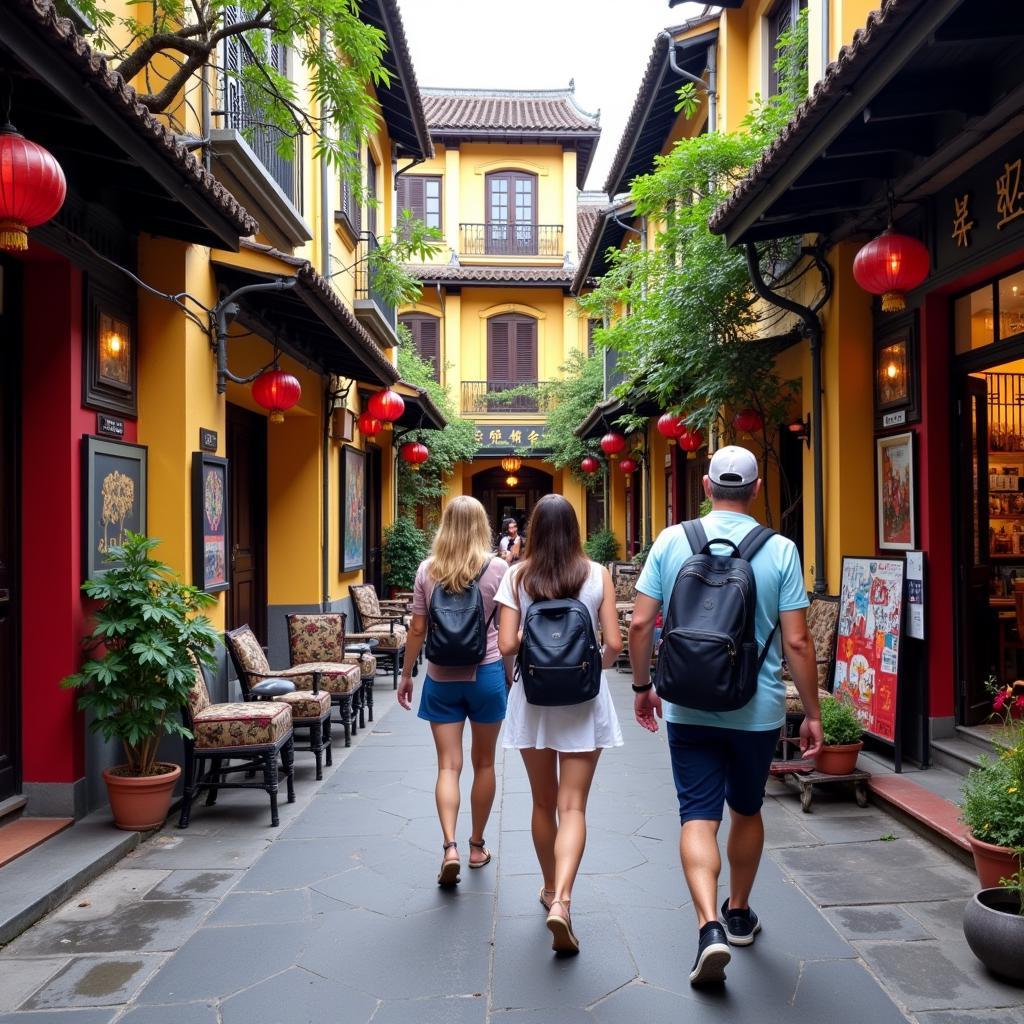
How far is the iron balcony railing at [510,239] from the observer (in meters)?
26.2

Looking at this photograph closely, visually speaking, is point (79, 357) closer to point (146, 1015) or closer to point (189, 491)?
point (189, 491)

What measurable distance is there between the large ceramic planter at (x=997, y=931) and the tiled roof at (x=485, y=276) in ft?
75.2

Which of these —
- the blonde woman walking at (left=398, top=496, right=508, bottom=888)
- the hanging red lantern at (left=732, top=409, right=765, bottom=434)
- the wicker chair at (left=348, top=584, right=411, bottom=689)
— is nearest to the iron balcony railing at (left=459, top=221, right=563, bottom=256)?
the wicker chair at (left=348, top=584, right=411, bottom=689)

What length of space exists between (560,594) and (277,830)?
2882 mm

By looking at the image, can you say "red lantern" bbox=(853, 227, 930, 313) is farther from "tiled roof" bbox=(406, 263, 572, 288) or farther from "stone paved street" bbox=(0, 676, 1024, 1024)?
"tiled roof" bbox=(406, 263, 572, 288)

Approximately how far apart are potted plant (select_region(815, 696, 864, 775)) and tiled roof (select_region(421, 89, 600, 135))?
22646mm

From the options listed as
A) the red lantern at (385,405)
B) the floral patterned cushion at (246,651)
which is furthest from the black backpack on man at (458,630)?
the red lantern at (385,405)

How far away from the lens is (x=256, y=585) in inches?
445

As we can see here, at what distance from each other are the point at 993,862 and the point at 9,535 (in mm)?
5366

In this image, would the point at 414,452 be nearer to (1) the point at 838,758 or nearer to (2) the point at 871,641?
(2) the point at 871,641

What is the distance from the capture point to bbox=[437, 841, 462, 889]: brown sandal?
463cm

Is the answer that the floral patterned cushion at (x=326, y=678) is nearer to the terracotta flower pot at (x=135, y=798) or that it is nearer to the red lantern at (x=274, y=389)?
the terracotta flower pot at (x=135, y=798)

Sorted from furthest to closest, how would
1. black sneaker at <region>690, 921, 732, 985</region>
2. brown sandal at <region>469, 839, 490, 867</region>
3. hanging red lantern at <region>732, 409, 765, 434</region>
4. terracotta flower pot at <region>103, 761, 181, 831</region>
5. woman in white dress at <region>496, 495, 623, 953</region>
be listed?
hanging red lantern at <region>732, 409, 765, 434</region>, terracotta flower pot at <region>103, 761, 181, 831</region>, brown sandal at <region>469, 839, 490, 867</region>, woman in white dress at <region>496, 495, 623, 953</region>, black sneaker at <region>690, 921, 732, 985</region>

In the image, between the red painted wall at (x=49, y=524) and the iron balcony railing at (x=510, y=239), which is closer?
the red painted wall at (x=49, y=524)
